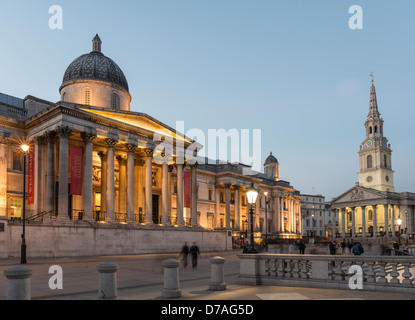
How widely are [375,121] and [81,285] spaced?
130356 millimetres

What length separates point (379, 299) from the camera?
1226 cm

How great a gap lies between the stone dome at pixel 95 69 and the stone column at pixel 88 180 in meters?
11.5

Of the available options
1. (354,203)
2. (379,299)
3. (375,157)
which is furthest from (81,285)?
(375,157)

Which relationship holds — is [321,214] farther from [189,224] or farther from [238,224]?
[189,224]

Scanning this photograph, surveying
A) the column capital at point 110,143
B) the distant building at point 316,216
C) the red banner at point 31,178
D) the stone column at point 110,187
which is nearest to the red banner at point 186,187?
the stone column at point 110,187

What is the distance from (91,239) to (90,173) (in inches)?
243

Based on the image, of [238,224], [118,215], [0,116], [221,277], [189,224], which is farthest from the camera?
[238,224]

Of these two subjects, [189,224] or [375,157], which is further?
[375,157]

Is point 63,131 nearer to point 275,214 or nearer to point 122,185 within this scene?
point 122,185

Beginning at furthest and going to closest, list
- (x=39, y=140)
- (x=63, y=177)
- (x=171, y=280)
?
(x=39, y=140), (x=63, y=177), (x=171, y=280)

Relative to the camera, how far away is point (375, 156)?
427 ft

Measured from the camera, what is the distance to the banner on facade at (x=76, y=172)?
36094 mm

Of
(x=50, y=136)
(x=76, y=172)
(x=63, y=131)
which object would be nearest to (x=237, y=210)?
(x=76, y=172)

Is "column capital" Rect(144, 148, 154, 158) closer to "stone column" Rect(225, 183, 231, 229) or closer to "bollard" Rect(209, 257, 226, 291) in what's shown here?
"stone column" Rect(225, 183, 231, 229)
